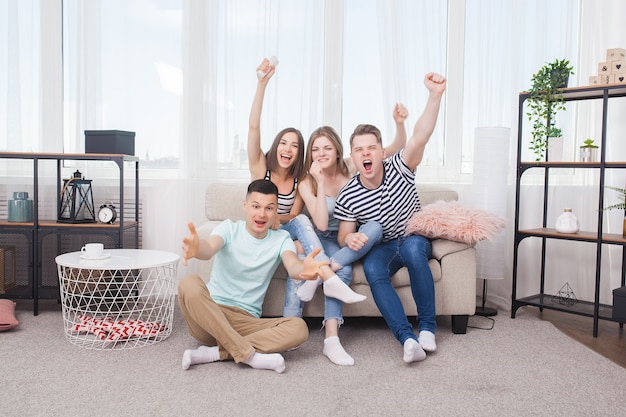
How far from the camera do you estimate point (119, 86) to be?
11.8ft

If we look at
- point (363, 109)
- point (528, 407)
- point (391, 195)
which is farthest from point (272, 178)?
point (528, 407)

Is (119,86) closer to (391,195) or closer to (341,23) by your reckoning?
(341,23)

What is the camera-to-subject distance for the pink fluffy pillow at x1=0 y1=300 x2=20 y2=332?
2672 millimetres

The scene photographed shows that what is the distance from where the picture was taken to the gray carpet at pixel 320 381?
6.04ft

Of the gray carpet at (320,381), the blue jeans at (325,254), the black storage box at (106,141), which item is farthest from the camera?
the black storage box at (106,141)

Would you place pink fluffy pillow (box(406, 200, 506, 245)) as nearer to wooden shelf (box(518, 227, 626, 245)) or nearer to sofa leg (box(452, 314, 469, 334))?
sofa leg (box(452, 314, 469, 334))

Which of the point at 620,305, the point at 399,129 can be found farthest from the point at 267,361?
the point at 620,305

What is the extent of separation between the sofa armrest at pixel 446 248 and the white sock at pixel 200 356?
3.75 feet

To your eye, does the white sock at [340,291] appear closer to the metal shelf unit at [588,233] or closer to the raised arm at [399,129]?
the raised arm at [399,129]

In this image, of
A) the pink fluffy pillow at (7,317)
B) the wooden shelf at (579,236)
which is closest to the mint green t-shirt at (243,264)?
the pink fluffy pillow at (7,317)

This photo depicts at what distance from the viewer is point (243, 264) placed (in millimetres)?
2375

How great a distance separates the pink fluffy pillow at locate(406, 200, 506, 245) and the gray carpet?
493mm

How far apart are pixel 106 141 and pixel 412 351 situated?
203 cm

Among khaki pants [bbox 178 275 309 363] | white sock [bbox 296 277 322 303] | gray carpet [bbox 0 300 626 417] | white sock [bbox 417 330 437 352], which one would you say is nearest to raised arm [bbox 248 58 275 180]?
white sock [bbox 296 277 322 303]
